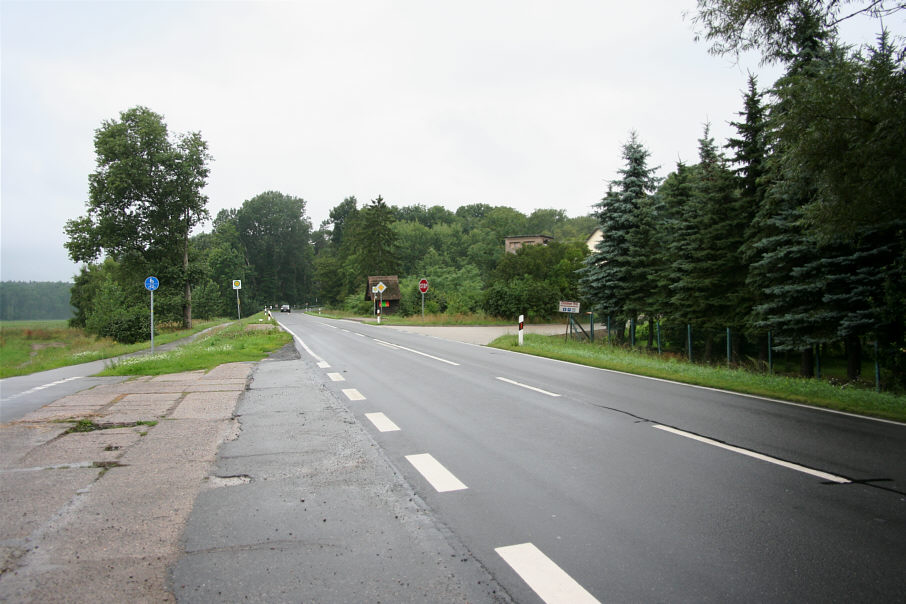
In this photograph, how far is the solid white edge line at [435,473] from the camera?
438 cm

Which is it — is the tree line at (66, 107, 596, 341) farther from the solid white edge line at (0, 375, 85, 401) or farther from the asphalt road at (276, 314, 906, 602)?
the asphalt road at (276, 314, 906, 602)

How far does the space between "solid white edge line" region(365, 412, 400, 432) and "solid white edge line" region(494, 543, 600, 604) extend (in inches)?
134

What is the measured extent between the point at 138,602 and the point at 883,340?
16138mm

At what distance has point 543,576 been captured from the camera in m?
2.89

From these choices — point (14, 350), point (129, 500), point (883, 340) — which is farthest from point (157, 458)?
point (14, 350)

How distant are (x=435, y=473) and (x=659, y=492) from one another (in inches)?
71.8

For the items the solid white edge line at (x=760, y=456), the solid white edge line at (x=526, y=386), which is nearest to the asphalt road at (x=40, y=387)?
the solid white edge line at (x=526, y=386)

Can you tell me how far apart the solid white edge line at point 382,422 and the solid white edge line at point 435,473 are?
1.22 meters

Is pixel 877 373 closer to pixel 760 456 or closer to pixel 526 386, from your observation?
pixel 526 386

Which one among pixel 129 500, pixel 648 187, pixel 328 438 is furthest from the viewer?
pixel 648 187

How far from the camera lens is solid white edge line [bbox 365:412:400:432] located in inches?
256

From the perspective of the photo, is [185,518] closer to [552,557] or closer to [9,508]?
[9,508]

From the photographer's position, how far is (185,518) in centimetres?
378

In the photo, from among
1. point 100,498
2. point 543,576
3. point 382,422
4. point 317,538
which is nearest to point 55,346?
point 382,422
